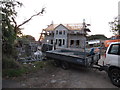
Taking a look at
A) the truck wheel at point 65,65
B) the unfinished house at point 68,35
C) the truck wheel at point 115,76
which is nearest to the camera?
the truck wheel at point 115,76

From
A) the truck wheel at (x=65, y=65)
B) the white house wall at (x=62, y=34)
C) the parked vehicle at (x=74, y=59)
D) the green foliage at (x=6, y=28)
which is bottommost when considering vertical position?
the truck wheel at (x=65, y=65)

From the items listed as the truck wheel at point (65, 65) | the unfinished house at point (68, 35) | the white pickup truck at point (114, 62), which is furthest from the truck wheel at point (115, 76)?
the unfinished house at point (68, 35)

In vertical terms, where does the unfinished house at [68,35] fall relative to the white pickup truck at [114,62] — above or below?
above

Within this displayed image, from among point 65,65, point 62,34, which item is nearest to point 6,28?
point 65,65

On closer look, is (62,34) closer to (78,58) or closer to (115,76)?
(78,58)

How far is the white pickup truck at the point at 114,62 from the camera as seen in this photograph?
3.42m

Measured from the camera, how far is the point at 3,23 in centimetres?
468

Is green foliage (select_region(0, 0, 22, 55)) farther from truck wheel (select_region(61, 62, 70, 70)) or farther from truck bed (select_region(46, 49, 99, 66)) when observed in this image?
truck wheel (select_region(61, 62, 70, 70))

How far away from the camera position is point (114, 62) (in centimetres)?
Result: 348

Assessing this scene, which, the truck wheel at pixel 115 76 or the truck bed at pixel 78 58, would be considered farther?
the truck bed at pixel 78 58

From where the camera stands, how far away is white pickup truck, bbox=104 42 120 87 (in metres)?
3.42

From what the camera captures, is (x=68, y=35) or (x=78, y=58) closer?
(x=78, y=58)

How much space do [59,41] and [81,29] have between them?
23.1ft

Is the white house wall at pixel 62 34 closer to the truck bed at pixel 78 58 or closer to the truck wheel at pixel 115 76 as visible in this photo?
the truck bed at pixel 78 58
